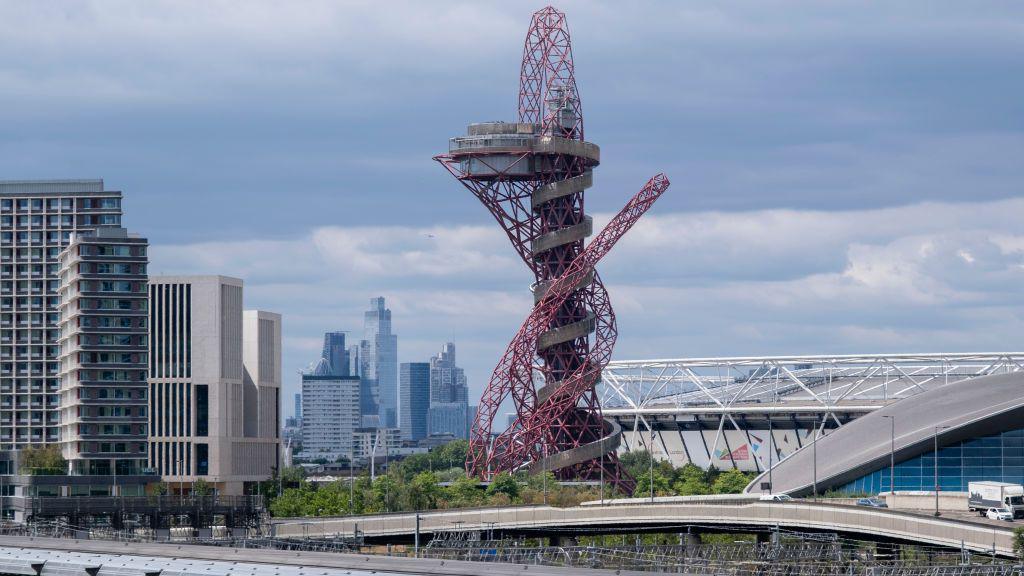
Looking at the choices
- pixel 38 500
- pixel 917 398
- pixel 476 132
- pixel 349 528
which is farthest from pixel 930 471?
pixel 38 500

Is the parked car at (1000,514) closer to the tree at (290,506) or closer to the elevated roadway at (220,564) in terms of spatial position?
the elevated roadway at (220,564)

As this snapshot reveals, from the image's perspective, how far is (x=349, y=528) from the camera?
155750mm

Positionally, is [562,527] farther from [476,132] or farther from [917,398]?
[476,132]

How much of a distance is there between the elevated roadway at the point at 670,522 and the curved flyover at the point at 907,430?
19748 mm

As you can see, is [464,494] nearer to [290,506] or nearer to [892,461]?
[290,506]

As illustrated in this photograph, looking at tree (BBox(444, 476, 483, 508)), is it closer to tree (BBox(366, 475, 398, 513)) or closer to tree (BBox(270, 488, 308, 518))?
tree (BBox(366, 475, 398, 513))

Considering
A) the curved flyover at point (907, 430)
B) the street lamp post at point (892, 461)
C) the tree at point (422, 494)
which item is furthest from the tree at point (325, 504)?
the street lamp post at point (892, 461)

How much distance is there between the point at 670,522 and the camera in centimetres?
14462

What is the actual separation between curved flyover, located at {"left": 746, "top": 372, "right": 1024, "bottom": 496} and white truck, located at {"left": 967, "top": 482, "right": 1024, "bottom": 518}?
2352 centimetres

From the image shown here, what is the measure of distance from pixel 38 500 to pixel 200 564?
104745 mm

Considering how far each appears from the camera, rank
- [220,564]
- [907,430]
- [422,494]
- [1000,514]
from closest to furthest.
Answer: [220,564] → [1000,514] → [907,430] → [422,494]

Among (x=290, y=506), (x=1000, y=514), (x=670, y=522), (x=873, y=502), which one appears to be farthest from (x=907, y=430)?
(x=290, y=506)

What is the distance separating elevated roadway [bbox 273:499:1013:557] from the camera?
118m

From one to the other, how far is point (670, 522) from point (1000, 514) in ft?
90.2
